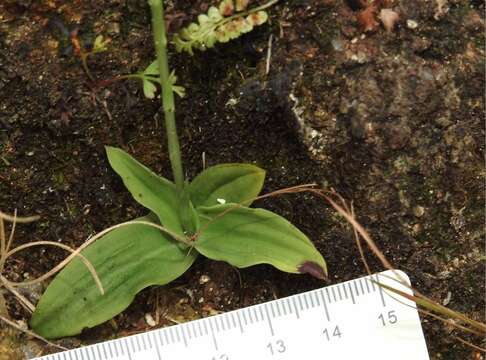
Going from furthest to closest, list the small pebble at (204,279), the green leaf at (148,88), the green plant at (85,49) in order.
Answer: the small pebble at (204,279) < the green plant at (85,49) < the green leaf at (148,88)

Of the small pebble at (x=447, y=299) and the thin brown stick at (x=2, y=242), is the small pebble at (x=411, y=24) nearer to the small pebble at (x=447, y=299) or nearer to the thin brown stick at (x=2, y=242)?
the small pebble at (x=447, y=299)

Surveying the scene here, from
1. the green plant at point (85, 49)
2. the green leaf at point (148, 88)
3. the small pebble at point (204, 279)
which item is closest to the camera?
the green leaf at point (148, 88)

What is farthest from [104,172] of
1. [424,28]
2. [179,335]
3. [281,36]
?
[424,28]


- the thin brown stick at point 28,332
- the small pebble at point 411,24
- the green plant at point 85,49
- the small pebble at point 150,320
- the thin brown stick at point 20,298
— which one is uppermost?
the green plant at point 85,49

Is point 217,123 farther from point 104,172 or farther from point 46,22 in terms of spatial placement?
point 46,22

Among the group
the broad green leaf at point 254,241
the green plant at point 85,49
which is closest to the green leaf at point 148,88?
the green plant at point 85,49

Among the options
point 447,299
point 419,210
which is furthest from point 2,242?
point 447,299

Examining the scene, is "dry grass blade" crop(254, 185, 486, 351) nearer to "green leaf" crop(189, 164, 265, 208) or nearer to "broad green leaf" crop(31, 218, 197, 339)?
"green leaf" crop(189, 164, 265, 208)
